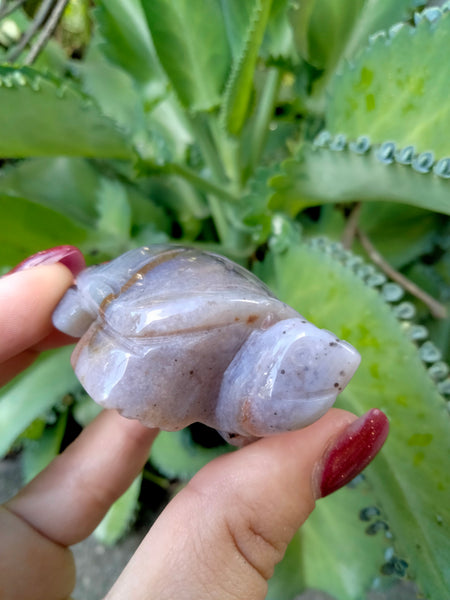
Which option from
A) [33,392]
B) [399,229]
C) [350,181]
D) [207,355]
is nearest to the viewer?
[207,355]

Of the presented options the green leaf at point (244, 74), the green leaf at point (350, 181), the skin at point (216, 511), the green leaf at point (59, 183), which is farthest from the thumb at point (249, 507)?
the green leaf at point (59, 183)

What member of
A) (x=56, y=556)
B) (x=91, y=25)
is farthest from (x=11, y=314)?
(x=91, y=25)

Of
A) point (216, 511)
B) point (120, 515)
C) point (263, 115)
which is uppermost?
point (263, 115)

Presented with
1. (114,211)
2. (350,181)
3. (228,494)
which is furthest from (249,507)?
(114,211)

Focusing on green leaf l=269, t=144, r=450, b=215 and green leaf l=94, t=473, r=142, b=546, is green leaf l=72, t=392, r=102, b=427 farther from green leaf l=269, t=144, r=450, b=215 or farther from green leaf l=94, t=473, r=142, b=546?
green leaf l=269, t=144, r=450, b=215

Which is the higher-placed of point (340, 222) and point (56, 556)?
point (340, 222)

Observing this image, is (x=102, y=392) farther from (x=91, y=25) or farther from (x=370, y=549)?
(x=91, y=25)

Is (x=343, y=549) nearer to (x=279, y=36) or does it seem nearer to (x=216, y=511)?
(x=216, y=511)
